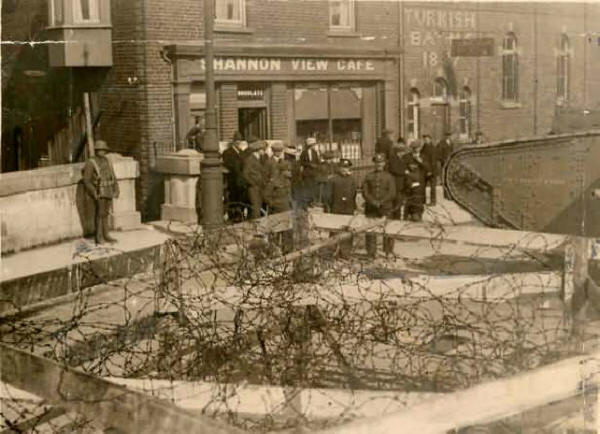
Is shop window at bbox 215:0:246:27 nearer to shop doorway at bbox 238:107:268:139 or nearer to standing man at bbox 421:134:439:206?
shop doorway at bbox 238:107:268:139

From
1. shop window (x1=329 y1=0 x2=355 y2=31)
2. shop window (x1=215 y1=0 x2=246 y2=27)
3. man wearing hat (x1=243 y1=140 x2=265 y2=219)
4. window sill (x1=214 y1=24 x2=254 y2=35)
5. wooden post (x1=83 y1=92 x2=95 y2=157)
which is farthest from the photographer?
shop window (x1=329 y1=0 x2=355 y2=31)

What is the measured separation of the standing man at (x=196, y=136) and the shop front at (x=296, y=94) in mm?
174

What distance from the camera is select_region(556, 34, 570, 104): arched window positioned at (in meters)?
21.0

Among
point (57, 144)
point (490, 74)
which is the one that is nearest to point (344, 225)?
point (57, 144)

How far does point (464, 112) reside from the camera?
2053 cm

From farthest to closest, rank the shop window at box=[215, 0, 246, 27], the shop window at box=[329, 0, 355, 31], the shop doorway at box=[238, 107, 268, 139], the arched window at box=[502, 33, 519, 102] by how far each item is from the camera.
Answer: the arched window at box=[502, 33, 519, 102] → the shop window at box=[329, 0, 355, 31] → the shop doorway at box=[238, 107, 268, 139] → the shop window at box=[215, 0, 246, 27]

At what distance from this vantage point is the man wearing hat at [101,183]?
10.8 meters

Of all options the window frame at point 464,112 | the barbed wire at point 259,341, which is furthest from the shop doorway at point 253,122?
the barbed wire at point 259,341

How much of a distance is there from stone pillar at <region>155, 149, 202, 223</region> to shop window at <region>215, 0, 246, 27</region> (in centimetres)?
246

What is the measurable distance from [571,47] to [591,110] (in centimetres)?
572

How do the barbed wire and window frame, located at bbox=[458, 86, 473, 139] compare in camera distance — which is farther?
window frame, located at bbox=[458, 86, 473, 139]

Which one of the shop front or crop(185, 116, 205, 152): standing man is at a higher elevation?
the shop front

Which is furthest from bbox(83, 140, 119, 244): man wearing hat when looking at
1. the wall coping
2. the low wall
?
the wall coping

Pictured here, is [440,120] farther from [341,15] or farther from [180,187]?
[180,187]
